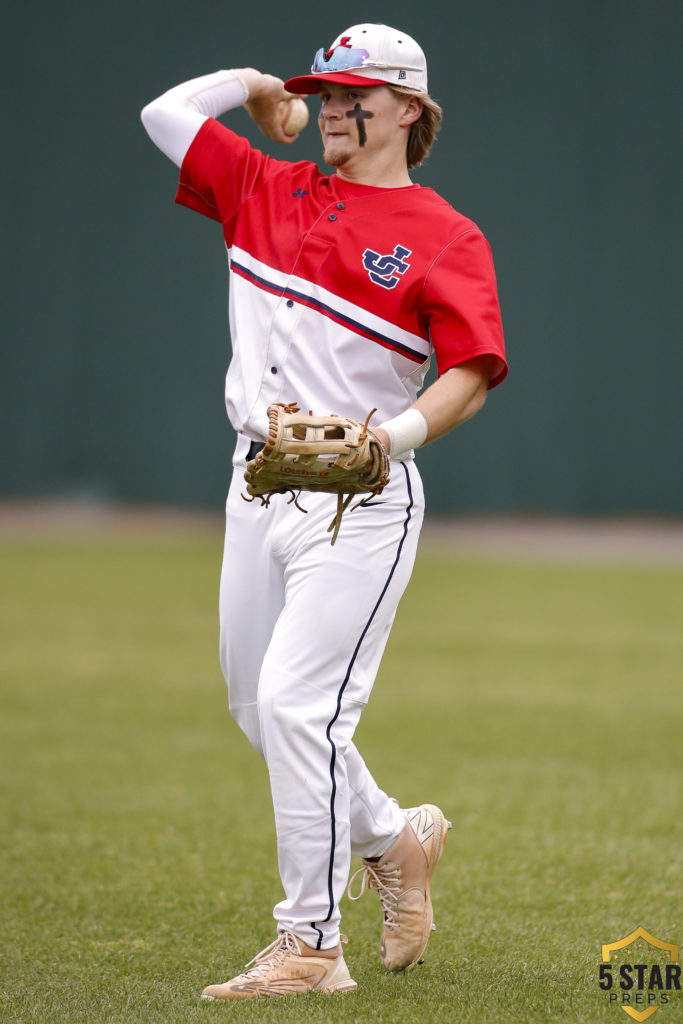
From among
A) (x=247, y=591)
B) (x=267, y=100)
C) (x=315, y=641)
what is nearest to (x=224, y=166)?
(x=267, y=100)

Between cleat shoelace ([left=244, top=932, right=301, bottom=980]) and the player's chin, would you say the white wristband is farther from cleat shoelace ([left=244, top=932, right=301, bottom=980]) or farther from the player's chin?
cleat shoelace ([left=244, top=932, right=301, bottom=980])

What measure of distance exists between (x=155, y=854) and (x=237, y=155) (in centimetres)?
203

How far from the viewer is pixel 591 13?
14477 millimetres

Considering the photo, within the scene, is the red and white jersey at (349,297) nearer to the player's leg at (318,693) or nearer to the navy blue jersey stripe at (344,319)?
the navy blue jersey stripe at (344,319)

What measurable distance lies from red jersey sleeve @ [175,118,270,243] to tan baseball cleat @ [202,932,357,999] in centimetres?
151

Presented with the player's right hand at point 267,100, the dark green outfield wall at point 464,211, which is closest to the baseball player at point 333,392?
the player's right hand at point 267,100

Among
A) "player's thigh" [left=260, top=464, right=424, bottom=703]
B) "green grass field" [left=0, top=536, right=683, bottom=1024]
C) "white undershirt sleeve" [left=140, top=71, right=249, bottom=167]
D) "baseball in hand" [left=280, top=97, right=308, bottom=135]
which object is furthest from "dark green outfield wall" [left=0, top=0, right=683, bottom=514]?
"player's thigh" [left=260, top=464, right=424, bottom=703]

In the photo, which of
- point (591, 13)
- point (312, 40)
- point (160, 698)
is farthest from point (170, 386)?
point (160, 698)

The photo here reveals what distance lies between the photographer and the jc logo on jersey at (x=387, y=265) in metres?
2.47

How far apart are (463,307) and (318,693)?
81cm

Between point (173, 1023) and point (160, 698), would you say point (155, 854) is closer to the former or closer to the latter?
point (173, 1023)

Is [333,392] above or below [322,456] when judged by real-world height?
above

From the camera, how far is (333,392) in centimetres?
251

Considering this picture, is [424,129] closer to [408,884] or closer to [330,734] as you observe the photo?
[330,734]
